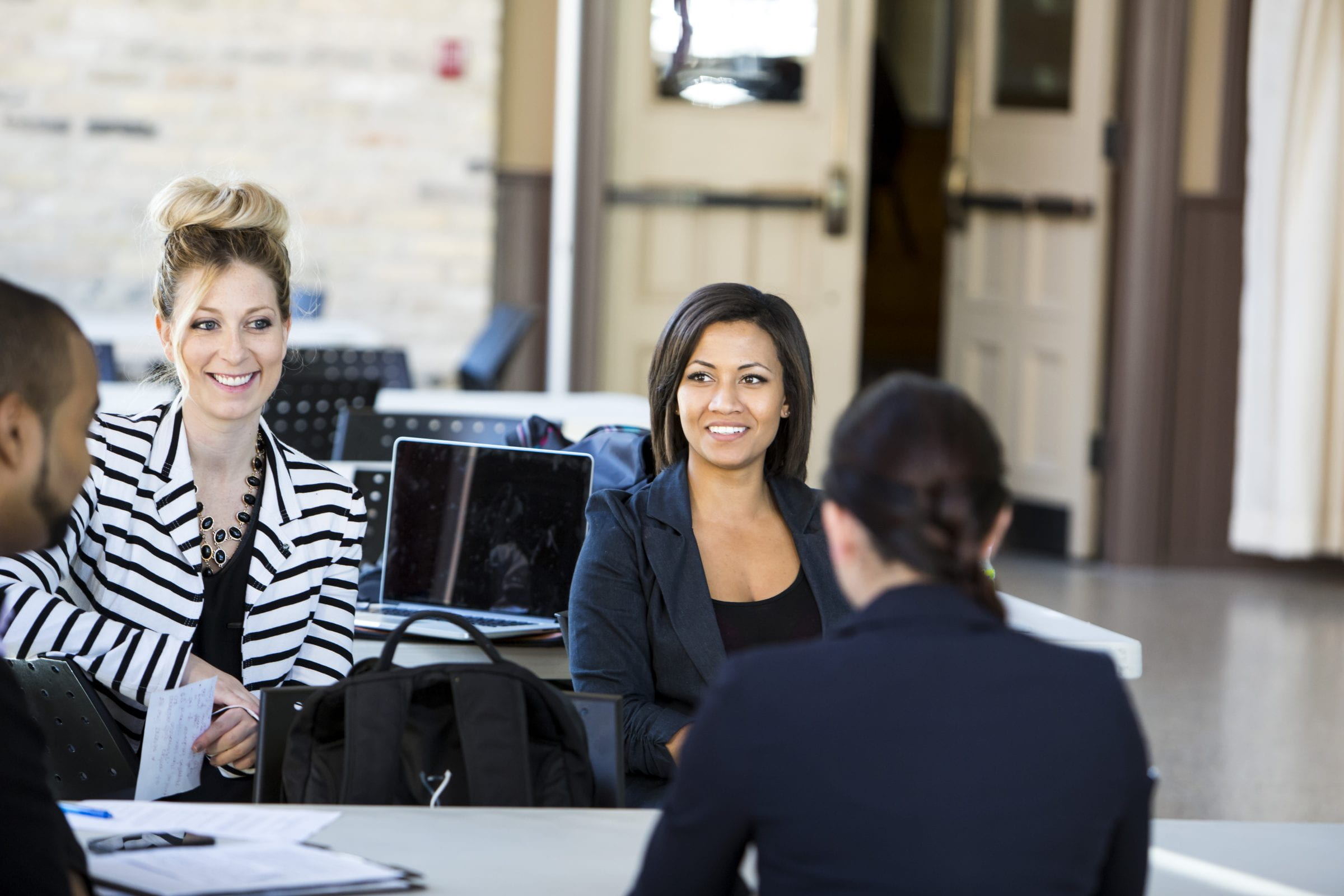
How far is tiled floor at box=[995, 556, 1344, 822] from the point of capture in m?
3.81

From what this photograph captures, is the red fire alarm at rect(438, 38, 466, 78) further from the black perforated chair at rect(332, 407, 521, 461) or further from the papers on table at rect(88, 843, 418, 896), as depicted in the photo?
the papers on table at rect(88, 843, 418, 896)

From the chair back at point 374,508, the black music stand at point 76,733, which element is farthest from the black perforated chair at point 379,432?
A: the black music stand at point 76,733

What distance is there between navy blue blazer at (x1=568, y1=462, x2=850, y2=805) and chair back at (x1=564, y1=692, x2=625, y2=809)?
1.41 feet

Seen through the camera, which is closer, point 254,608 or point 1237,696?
point 254,608

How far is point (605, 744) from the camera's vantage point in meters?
1.83

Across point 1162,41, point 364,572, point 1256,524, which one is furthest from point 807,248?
point 364,572

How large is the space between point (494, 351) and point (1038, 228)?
2404 millimetres

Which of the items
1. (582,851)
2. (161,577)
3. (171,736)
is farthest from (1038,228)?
(582,851)

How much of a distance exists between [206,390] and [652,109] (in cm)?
399

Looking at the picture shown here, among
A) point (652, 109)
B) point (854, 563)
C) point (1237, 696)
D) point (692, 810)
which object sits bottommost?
point (1237, 696)

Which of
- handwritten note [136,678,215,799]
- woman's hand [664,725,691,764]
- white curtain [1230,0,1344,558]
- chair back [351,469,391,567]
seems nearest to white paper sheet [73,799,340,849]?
handwritten note [136,678,215,799]

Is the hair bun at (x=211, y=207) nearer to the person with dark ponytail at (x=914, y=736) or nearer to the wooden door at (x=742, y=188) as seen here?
the person with dark ponytail at (x=914, y=736)

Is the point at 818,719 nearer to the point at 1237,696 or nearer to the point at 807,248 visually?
the point at 1237,696

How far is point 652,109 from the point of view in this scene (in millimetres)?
6242
